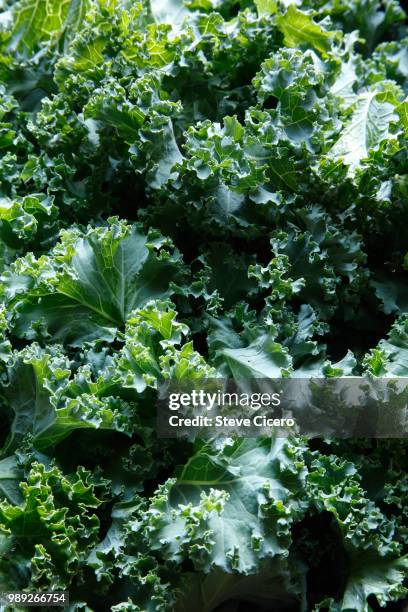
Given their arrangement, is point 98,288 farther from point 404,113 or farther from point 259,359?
point 404,113

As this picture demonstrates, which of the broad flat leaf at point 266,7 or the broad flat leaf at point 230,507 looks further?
the broad flat leaf at point 266,7

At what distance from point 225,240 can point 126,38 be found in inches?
32.2

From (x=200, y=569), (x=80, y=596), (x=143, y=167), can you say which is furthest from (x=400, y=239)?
(x=80, y=596)

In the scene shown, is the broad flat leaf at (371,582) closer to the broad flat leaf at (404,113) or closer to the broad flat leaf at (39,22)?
the broad flat leaf at (404,113)

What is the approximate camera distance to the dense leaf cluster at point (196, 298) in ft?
7.43

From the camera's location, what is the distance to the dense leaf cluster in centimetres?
227

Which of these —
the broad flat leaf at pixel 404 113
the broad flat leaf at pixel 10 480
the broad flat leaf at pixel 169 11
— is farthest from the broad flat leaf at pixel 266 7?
the broad flat leaf at pixel 10 480

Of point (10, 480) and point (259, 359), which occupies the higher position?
point (259, 359)

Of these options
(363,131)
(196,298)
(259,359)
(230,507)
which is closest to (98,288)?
(196,298)

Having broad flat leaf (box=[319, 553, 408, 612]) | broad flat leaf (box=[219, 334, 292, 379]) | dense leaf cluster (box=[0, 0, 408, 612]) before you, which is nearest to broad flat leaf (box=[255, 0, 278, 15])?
dense leaf cluster (box=[0, 0, 408, 612])

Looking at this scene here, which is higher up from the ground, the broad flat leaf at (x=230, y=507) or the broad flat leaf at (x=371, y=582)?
the broad flat leaf at (x=230, y=507)

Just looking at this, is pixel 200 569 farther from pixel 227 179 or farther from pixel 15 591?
pixel 227 179

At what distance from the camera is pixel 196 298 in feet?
8.65

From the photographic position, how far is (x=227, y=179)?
2.62 metres
